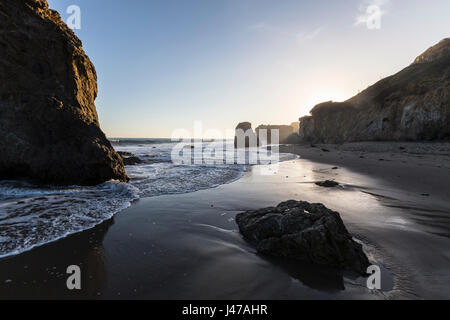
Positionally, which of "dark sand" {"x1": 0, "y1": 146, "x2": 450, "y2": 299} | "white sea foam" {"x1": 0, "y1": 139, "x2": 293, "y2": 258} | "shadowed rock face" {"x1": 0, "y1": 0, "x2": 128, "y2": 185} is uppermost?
"shadowed rock face" {"x1": 0, "y1": 0, "x2": 128, "y2": 185}

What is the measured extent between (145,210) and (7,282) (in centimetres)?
289

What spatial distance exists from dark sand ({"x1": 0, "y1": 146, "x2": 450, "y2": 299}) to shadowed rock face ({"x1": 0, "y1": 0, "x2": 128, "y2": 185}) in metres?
4.24

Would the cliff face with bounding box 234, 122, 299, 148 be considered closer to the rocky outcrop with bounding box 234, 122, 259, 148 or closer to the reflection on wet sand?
the rocky outcrop with bounding box 234, 122, 259, 148

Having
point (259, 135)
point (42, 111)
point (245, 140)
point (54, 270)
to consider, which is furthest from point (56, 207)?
point (259, 135)

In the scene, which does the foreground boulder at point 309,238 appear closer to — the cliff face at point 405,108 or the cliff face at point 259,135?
the cliff face at point 405,108

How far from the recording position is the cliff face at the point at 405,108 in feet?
66.3

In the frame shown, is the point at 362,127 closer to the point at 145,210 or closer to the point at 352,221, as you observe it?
the point at 352,221

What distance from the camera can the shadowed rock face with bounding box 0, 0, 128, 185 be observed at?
702 cm

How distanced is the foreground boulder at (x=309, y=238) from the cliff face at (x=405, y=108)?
2657 centimetres

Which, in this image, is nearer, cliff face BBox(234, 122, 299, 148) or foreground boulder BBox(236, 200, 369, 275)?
foreground boulder BBox(236, 200, 369, 275)

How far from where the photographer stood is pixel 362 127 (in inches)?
1197

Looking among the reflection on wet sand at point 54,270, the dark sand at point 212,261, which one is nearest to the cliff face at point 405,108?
the dark sand at point 212,261

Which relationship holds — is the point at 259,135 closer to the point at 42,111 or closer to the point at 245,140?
the point at 245,140

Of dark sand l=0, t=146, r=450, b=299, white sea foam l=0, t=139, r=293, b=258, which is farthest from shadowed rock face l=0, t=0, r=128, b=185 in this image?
dark sand l=0, t=146, r=450, b=299
